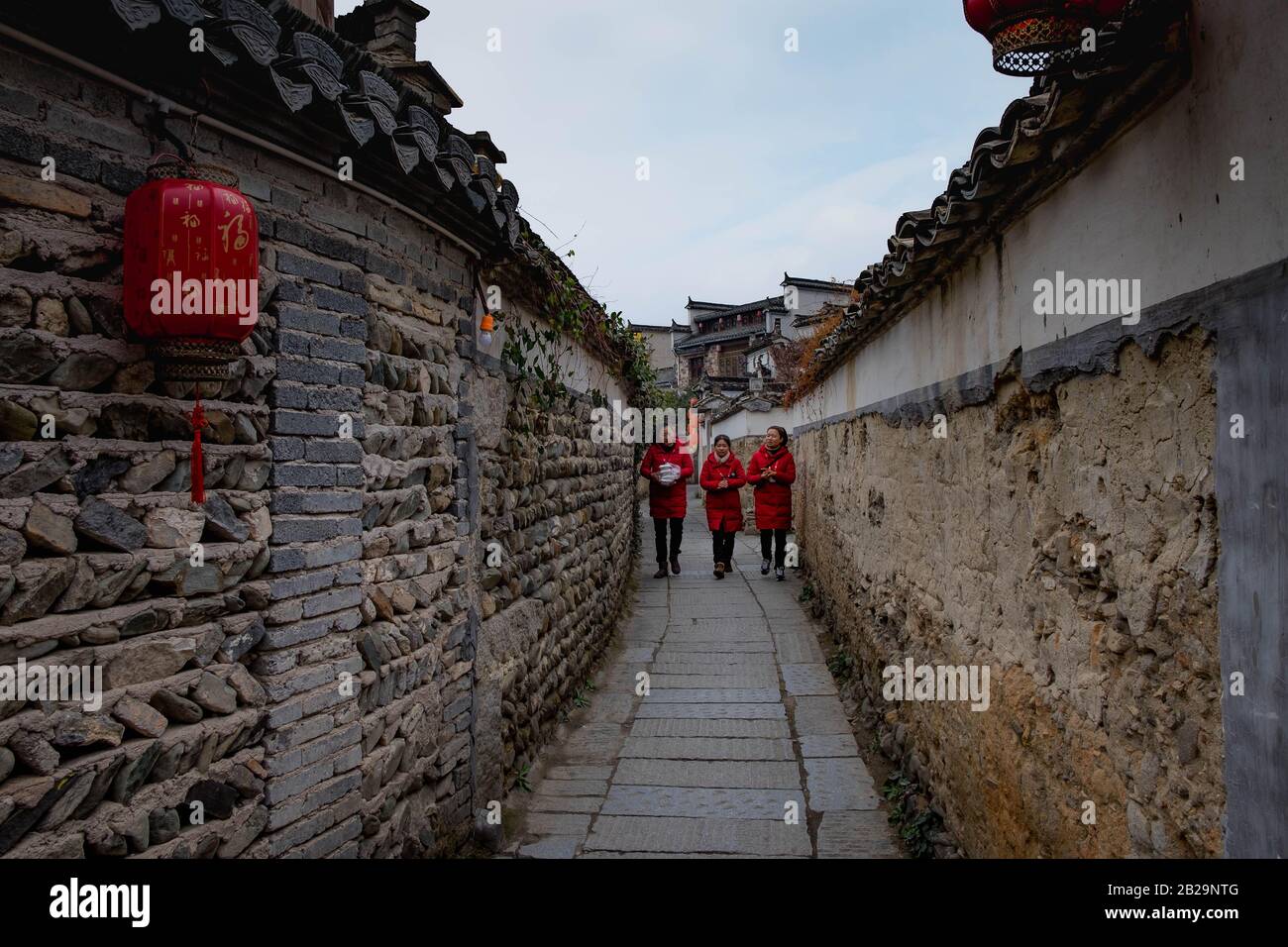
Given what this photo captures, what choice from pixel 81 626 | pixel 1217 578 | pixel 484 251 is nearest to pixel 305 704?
pixel 81 626

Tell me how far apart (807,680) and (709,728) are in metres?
1.17

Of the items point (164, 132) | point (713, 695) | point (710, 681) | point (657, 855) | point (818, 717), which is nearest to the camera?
point (164, 132)

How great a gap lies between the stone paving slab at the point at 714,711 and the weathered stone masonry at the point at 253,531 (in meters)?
1.62

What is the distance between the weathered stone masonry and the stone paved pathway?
57cm

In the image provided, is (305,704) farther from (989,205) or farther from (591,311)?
(591,311)

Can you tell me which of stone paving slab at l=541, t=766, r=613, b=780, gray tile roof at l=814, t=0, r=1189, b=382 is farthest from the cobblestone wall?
gray tile roof at l=814, t=0, r=1189, b=382

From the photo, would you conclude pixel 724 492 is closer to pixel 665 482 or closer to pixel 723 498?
pixel 723 498

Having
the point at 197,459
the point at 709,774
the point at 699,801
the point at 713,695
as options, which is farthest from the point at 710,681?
the point at 197,459

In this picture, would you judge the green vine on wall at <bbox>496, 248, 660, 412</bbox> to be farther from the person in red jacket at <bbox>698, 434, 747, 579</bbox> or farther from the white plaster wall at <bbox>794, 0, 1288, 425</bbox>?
the person in red jacket at <bbox>698, 434, 747, 579</bbox>

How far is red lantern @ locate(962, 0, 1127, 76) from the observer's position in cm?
179

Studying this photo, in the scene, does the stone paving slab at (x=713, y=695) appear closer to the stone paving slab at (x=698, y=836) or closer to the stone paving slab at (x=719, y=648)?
the stone paving slab at (x=719, y=648)

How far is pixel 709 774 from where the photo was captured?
4504 millimetres

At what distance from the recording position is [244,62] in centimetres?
202

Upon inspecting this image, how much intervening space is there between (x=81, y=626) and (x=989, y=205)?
9.02ft
